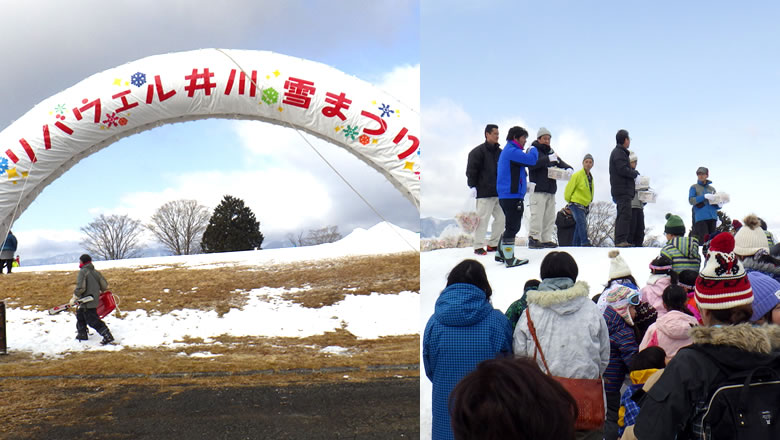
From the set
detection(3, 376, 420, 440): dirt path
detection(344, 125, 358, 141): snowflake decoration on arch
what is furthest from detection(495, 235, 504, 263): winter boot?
detection(344, 125, 358, 141): snowflake decoration on arch

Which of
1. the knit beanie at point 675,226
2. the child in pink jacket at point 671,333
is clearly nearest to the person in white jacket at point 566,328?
the child in pink jacket at point 671,333

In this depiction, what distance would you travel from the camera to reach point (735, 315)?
195 cm

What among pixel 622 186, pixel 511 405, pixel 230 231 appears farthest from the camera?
pixel 230 231

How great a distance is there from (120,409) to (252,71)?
400cm

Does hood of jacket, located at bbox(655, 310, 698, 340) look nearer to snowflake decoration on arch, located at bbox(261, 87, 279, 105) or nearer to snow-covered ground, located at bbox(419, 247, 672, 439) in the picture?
snow-covered ground, located at bbox(419, 247, 672, 439)

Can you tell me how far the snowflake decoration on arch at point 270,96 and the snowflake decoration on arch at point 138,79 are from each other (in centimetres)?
133

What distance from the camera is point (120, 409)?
6332 mm

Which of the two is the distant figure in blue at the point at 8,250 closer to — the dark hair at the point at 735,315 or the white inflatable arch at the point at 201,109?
the white inflatable arch at the point at 201,109

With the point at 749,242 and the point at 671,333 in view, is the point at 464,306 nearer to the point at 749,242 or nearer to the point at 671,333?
the point at 671,333

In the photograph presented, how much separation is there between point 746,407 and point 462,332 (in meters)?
1.22

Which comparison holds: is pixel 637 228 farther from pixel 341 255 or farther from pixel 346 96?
pixel 341 255

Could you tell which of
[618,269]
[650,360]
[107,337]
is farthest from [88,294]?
[650,360]

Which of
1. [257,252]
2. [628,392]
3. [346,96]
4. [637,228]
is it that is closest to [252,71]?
[346,96]

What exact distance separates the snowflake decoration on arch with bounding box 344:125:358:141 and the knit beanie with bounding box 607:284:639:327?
405cm
